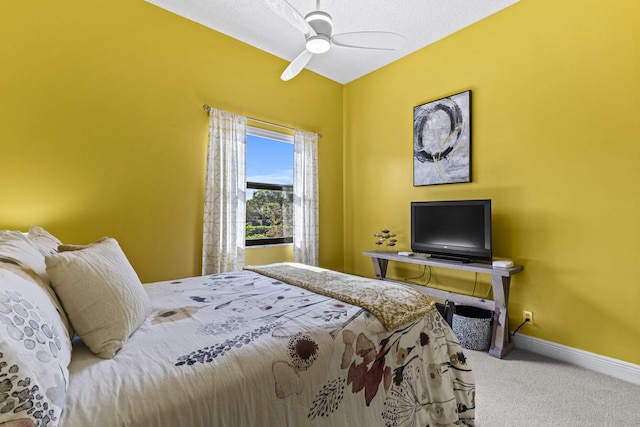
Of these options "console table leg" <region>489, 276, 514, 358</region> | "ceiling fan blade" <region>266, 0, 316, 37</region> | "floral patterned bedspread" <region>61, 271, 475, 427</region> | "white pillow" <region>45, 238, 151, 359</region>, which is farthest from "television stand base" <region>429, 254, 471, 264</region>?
"white pillow" <region>45, 238, 151, 359</region>

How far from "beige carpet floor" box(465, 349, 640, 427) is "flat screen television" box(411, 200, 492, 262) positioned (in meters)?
0.85

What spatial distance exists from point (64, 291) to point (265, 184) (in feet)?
8.36

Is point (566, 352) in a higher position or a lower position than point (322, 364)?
lower

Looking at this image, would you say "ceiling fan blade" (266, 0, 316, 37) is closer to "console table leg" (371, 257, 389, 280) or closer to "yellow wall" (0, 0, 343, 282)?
"yellow wall" (0, 0, 343, 282)

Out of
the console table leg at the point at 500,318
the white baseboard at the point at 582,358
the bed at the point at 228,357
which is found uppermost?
the bed at the point at 228,357

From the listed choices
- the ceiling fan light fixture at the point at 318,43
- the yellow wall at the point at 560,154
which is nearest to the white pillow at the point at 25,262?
the ceiling fan light fixture at the point at 318,43

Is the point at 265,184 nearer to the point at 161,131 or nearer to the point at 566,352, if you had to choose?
the point at 161,131

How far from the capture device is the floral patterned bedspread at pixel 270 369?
2.59ft

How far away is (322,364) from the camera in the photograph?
3.51 feet

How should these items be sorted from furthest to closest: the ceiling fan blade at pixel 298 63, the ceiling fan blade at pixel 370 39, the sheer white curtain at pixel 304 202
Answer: the sheer white curtain at pixel 304 202, the ceiling fan blade at pixel 298 63, the ceiling fan blade at pixel 370 39

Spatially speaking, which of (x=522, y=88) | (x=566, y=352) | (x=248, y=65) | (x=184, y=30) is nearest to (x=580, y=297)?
(x=566, y=352)

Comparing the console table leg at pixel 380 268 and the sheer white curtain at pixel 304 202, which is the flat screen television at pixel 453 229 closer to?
the console table leg at pixel 380 268

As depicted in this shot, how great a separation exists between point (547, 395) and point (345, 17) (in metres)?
3.31

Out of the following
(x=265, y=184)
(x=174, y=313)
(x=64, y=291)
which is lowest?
(x=174, y=313)
